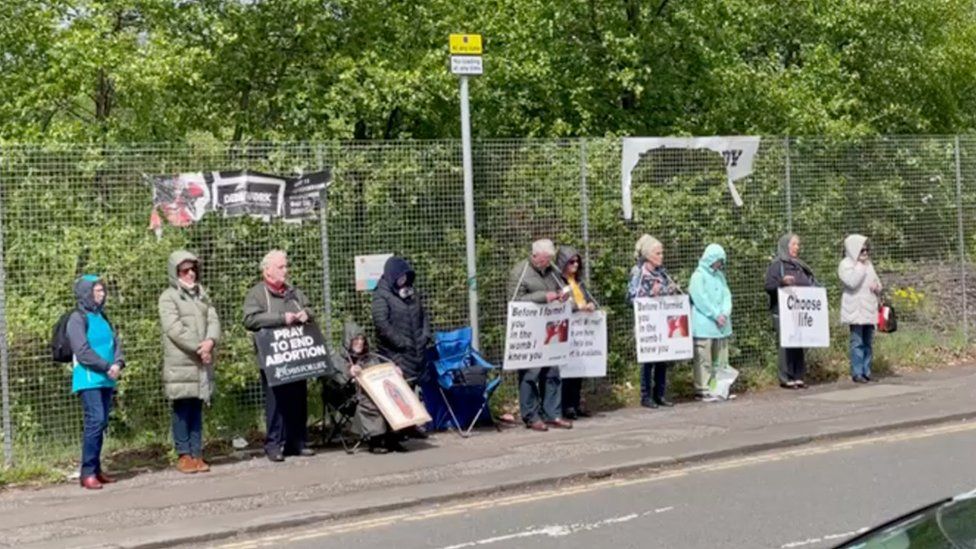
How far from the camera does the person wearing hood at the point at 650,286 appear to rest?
48.0 feet

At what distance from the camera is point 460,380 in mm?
13117

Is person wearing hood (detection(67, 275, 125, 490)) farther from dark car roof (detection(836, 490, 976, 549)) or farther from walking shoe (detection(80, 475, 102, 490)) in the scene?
dark car roof (detection(836, 490, 976, 549))

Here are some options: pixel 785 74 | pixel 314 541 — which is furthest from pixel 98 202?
pixel 785 74

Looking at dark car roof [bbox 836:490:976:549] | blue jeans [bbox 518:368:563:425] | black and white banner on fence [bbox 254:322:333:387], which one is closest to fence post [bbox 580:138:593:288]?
blue jeans [bbox 518:368:563:425]

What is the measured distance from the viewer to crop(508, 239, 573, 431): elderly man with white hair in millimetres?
13430

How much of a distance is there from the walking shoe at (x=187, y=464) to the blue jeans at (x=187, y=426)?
37 mm

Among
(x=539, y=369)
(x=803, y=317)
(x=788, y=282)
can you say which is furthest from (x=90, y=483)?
(x=803, y=317)

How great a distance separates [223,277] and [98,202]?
1400 mm

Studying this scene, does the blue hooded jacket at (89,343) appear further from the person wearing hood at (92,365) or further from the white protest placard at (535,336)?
the white protest placard at (535,336)

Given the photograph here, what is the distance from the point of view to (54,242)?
1154 centimetres

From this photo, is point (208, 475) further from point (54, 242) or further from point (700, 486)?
point (700, 486)

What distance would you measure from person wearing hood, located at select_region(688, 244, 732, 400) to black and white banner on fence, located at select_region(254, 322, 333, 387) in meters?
4.99

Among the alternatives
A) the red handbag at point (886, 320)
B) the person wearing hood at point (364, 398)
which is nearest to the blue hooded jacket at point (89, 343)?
the person wearing hood at point (364, 398)

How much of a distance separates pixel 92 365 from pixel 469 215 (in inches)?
175
